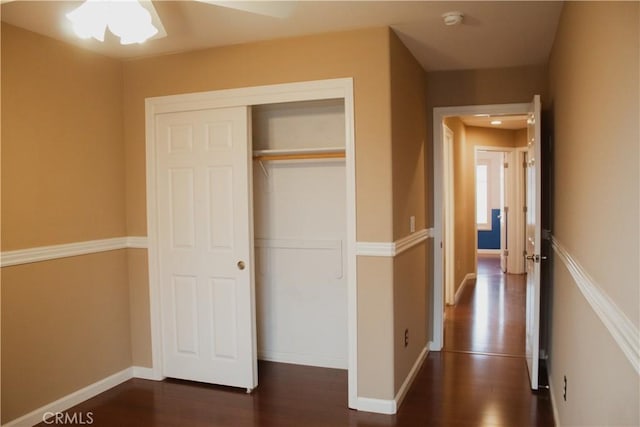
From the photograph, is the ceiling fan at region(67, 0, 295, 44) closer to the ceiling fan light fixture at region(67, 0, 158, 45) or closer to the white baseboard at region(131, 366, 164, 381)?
the ceiling fan light fixture at region(67, 0, 158, 45)

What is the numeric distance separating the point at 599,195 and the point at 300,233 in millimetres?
2576

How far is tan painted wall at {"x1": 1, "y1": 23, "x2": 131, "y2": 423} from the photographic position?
2.86 meters

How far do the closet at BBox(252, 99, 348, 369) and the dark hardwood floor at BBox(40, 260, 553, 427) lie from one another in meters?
0.24

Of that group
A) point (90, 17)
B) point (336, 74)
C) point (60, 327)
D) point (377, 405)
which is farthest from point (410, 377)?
point (90, 17)

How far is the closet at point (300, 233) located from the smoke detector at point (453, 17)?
43.7 inches

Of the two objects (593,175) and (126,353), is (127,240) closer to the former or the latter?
(126,353)

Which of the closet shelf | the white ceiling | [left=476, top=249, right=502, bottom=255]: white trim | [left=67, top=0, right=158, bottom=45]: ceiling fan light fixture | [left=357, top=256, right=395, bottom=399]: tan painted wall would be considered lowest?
[left=476, top=249, right=502, bottom=255]: white trim

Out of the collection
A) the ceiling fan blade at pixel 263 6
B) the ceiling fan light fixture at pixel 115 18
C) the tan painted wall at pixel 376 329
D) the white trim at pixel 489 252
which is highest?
the ceiling fan blade at pixel 263 6

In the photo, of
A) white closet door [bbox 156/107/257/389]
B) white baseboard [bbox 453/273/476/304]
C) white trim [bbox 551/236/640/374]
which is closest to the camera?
white trim [bbox 551/236/640/374]

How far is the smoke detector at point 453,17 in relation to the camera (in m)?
2.75

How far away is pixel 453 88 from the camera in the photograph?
4191 millimetres

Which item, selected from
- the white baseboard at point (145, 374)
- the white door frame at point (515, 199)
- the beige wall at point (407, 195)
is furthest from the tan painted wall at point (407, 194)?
the white door frame at point (515, 199)
